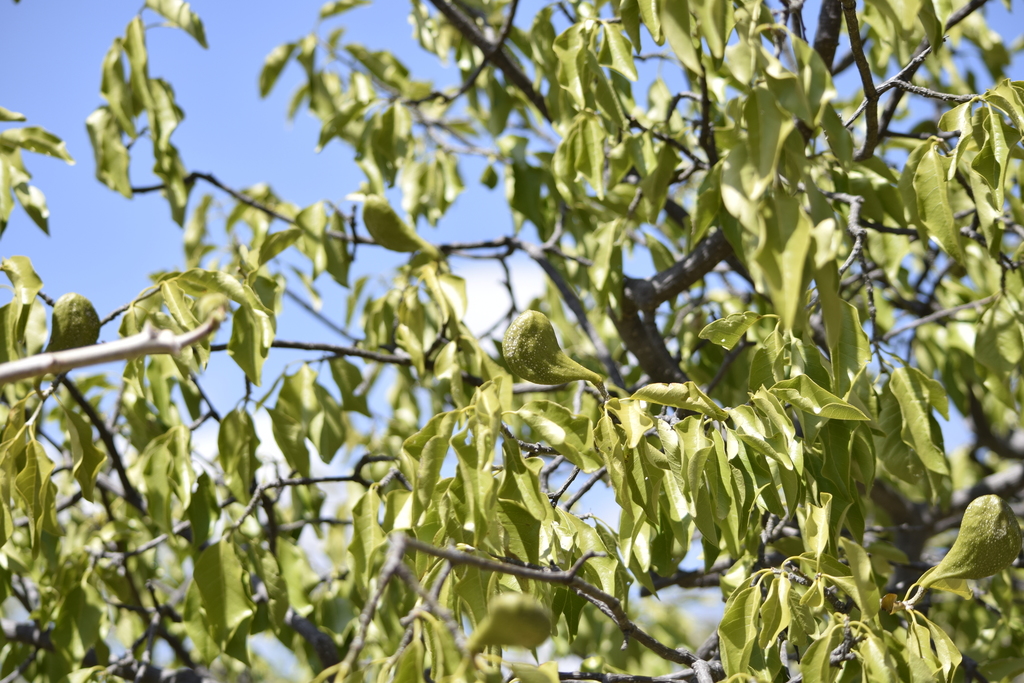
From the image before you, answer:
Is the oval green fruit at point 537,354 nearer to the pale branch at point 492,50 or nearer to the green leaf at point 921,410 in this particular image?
the green leaf at point 921,410

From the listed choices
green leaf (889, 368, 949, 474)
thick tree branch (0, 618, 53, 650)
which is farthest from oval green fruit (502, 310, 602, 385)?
thick tree branch (0, 618, 53, 650)

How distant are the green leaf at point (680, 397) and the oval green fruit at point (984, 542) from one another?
1.03 feet

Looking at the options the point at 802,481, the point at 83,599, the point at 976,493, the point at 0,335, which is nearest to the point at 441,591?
the point at 802,481

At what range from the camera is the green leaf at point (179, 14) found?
1.66 meters

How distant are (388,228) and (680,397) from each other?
686 mm

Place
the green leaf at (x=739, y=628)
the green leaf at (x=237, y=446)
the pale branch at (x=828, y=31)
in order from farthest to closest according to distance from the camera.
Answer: the pale branch at (x=828, y=31) → the green leaf at (x=237, y=446) → the green leaf at (x=739, y=628)

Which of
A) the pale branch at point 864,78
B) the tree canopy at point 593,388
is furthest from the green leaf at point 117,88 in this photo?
the pale branch at point 864,78

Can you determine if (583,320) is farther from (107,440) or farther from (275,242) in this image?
(107,440)

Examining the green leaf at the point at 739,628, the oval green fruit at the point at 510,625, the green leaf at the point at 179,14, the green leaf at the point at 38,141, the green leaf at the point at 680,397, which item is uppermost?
the green leaf at the point at 179,14

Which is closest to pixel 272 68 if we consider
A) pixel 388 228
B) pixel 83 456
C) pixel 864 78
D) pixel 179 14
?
pixel 179 14

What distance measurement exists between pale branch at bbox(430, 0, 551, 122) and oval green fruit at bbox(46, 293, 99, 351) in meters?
1.11

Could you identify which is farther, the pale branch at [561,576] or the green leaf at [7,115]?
the green leaf at [7,115]

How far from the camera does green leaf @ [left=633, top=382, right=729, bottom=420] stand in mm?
889

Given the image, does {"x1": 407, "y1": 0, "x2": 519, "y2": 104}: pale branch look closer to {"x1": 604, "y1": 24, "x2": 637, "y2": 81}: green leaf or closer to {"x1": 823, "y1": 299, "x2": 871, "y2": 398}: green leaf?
{"x1": 604, "y1": 24, "x2": 637, "y2": 81}: green leaf
